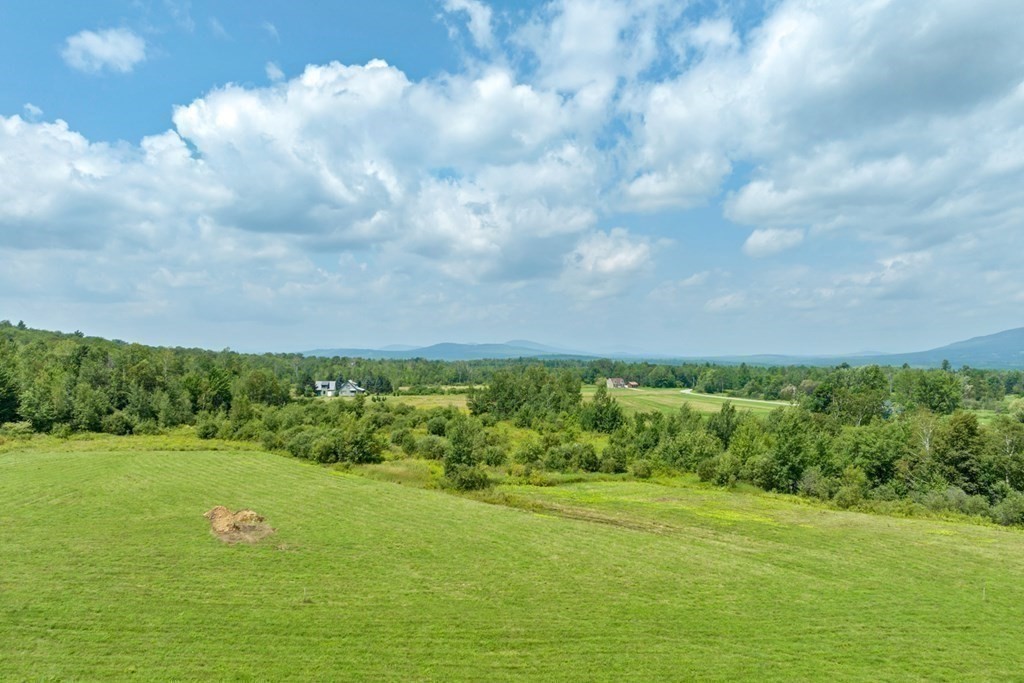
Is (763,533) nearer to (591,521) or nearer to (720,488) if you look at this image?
(591,521)

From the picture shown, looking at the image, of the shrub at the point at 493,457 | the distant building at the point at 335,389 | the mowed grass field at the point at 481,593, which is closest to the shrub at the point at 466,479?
the mowed grass field at the point at 481,593

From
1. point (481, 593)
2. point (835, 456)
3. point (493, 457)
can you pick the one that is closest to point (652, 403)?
point (835, 456)

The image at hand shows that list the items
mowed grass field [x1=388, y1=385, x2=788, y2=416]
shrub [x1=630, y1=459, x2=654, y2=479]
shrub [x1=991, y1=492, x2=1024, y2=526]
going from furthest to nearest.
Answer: mowed grass field [x1=388, y1=385, x2=788, y2=416] < shrub [x1=630, y1=459, x2=654, y2=479] < shrub [x1=991, y1=492, x2=1024, y2=526]

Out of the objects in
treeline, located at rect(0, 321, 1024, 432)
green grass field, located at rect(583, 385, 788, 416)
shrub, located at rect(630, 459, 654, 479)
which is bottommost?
shrub, located at rect(630, 459, 654, 479)

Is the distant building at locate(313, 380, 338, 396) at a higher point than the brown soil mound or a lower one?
higher

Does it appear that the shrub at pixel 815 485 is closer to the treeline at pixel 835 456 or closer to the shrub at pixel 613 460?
the treeline at pixel 835 456

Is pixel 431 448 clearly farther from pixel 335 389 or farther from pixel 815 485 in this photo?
pixel 335 389

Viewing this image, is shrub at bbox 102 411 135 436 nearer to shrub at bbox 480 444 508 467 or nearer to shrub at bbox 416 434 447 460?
shrub at bbox 416 434 447 460

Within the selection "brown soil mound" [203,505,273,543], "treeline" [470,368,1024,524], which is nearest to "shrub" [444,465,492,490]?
"treeline" [470,368,1024,524]
